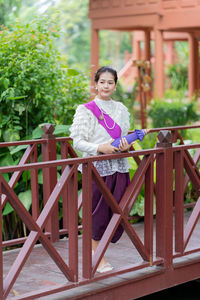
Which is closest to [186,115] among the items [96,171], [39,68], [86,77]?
[86,77]

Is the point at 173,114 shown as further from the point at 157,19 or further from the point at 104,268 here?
the point at 104,268

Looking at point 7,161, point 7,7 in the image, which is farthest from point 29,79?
point 7,7

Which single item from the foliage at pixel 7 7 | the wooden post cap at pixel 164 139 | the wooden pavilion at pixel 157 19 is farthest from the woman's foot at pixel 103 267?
the foliage at pixel 7 7

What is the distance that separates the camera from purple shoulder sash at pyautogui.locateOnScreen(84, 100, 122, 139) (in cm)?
409

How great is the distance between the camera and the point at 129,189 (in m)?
4.04

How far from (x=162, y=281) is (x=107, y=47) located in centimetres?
3550

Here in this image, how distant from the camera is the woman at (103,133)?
4.05 m

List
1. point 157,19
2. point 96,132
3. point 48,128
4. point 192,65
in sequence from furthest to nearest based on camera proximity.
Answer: point 192,65, point 157,19, point 48,128, point 96,132

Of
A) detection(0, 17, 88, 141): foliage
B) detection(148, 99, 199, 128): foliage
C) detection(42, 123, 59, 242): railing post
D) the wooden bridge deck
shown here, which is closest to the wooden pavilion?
detection(148, 99, 199, 128): foliage

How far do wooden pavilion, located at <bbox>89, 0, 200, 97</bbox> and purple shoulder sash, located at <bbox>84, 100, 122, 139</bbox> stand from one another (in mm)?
9549

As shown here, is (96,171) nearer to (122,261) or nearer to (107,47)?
(122,261)

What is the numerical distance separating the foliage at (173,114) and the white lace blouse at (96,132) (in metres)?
7.46

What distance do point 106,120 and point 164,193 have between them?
669 millimetres

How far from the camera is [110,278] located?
4.14 metres
